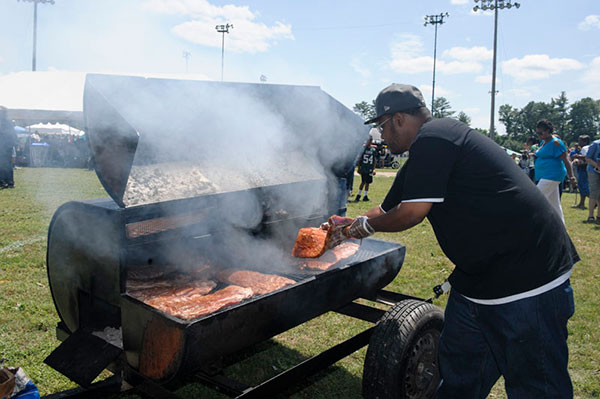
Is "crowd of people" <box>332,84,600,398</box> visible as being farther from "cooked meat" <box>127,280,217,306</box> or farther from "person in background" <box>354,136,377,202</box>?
"person in background" <box>354,136,377,202</box>

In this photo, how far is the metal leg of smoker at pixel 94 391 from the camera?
2.43 meters

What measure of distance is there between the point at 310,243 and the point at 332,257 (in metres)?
0.26

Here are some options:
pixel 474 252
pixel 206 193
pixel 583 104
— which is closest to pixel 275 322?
pixel 206 193

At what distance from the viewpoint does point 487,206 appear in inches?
90.7

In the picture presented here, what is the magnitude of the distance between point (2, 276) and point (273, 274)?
3.99 meters

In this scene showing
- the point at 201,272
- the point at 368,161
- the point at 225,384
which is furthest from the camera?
the point at 368,161

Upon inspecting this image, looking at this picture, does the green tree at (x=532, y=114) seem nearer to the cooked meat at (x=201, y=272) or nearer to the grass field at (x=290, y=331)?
the grass field at (x=290, y=331)

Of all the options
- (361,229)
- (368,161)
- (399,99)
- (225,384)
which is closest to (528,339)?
(361,229)

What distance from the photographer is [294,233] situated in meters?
4.34

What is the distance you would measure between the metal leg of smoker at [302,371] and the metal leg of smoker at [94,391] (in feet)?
2.68

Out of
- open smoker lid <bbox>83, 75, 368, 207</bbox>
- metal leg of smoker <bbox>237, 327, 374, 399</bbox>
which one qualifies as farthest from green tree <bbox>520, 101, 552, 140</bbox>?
metal leg of smoker <bbox>237, 327, 374, 399</bbox>

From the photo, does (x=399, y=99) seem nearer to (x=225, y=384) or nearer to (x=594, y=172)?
(x=225, y=384)

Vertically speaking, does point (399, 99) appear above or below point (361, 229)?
above

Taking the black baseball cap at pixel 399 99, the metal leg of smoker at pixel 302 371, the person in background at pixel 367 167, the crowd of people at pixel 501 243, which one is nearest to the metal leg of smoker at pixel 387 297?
the metal leg of smoker at pixel 302 371
